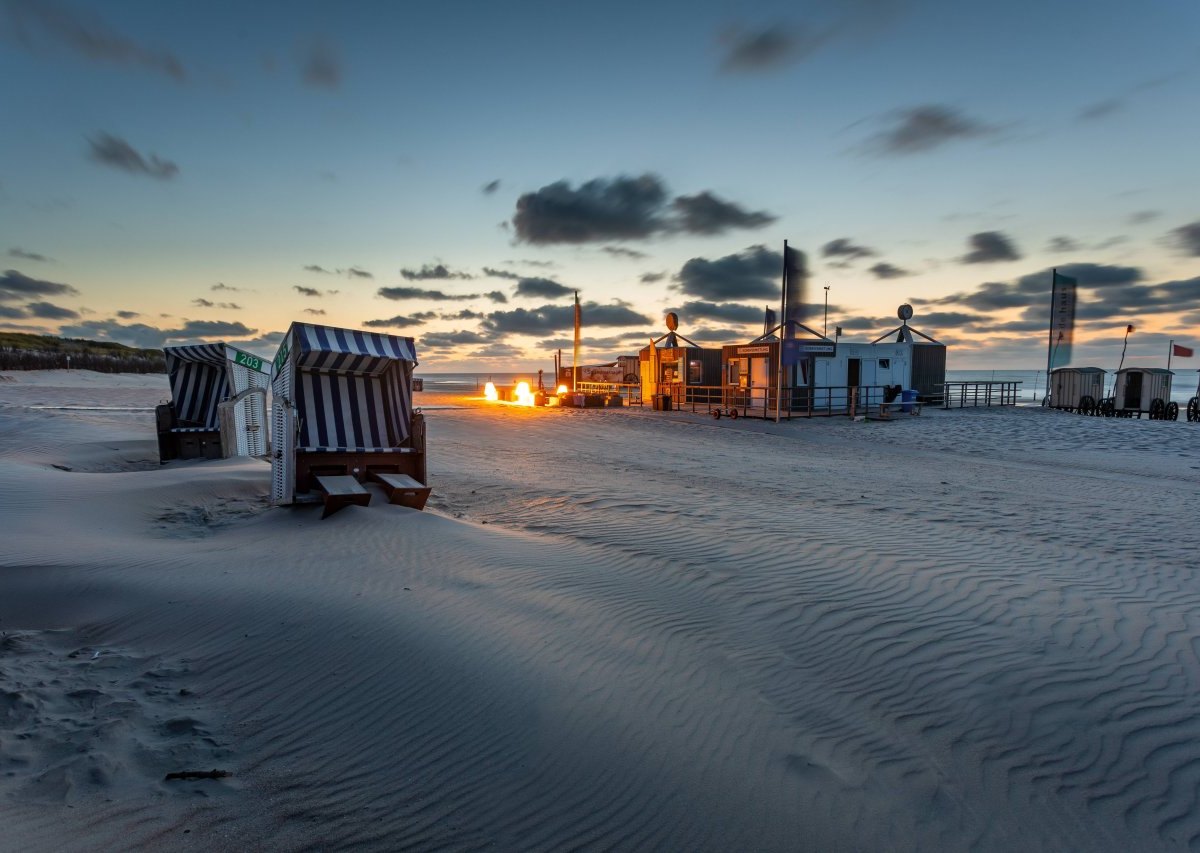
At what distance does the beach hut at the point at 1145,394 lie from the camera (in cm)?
2919

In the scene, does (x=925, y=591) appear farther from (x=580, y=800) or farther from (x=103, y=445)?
(x=103, y=445)

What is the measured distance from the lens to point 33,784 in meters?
2.92

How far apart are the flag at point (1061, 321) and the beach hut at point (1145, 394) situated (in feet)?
12.4

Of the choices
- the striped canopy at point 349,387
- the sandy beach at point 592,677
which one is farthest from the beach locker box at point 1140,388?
the striped canopy at point 349,387

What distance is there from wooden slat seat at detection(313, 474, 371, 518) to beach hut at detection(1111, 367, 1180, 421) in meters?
36.2

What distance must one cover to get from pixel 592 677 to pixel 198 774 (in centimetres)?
225

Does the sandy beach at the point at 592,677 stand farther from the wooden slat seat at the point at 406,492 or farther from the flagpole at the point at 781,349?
the flagpole at the point at 781,349

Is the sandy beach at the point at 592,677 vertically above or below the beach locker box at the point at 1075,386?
below

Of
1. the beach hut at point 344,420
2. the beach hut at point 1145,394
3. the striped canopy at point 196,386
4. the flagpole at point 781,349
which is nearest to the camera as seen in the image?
the beach hut at point 344,420

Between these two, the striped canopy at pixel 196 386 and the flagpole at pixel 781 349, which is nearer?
the striped canopy at pixel 196 386

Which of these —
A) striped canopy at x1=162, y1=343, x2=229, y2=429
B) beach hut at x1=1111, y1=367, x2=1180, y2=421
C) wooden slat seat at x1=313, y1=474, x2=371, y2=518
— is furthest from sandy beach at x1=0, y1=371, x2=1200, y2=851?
beach hut at x1=1111, y1=367, x2=1180, y2=421

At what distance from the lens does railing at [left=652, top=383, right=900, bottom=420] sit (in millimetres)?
26562

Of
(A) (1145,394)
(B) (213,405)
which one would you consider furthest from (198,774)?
(A) (1145,394)

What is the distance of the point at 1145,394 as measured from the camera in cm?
2959
